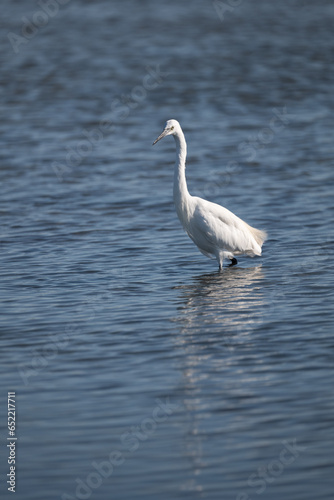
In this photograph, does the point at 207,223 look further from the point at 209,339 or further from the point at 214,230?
the point at 209,339

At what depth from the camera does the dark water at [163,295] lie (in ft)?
22.1

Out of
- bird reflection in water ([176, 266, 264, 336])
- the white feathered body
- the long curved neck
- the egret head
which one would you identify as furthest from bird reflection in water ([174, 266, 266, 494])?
the egret head

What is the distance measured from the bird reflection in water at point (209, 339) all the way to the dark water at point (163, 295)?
0.07ft

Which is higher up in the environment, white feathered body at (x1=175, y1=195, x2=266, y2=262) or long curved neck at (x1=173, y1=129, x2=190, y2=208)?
long curved neck at (x1=173, y1=129, x2=190, y2=208)

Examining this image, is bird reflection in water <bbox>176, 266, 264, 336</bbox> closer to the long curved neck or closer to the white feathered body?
the white feathered body

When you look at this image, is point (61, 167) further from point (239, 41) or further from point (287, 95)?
point (239, 41)

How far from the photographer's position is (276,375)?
8102 mm

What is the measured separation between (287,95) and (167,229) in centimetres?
1262

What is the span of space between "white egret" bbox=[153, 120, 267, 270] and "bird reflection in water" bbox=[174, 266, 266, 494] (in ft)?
1.08

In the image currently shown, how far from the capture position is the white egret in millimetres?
11953

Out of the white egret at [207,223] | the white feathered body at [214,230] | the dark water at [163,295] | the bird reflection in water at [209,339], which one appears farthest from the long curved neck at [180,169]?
the bird reflection in water at [209,339]

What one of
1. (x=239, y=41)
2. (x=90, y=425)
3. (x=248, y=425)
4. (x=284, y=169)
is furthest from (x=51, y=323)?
(x=239, y=41)

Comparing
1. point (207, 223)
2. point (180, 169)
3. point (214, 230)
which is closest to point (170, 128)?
point (180, 169)

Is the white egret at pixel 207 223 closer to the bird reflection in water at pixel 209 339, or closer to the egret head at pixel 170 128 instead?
the egret head at pixel 170 128
